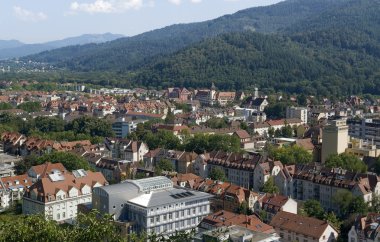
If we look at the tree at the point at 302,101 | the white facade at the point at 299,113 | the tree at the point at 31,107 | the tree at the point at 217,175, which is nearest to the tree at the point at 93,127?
the tree at the point at 31,107

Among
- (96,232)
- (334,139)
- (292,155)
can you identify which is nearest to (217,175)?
(292,155)

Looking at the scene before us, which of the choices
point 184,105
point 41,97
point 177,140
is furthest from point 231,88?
point 177,140

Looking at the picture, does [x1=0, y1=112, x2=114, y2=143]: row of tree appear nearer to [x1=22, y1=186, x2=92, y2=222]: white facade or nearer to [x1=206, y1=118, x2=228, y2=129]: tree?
[x1=206, y1=118, x2=228, y2=129]: tree

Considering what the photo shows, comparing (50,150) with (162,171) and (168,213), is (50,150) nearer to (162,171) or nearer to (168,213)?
(162,171)

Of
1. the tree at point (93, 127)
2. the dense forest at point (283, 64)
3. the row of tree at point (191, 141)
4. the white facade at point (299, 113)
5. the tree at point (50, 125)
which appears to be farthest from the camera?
the dense forest at point (283, 64)

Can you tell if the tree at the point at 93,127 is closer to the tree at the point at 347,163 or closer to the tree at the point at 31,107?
the tree at the point at 31,107

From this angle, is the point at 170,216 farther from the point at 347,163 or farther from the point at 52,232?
the point at 347,163
